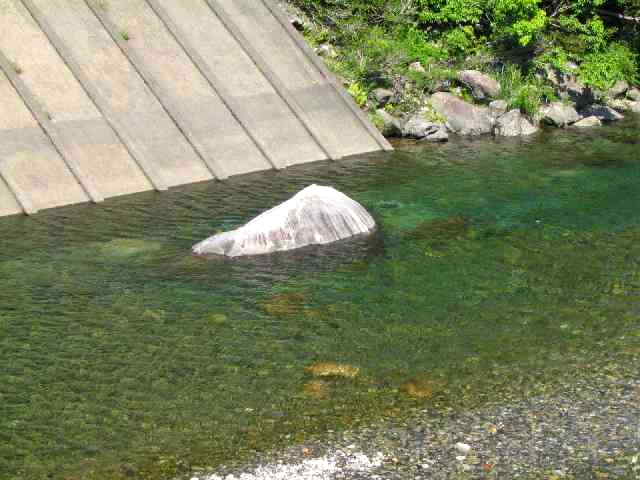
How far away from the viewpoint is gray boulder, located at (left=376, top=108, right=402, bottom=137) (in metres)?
37.0

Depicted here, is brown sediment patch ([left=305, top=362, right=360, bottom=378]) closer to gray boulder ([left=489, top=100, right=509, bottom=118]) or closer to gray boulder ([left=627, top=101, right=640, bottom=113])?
gray boulder ([left=489, top=100, right=509, bottom=118])

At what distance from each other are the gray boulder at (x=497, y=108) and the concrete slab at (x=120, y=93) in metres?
12.8

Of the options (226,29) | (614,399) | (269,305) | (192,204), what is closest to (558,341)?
(614,399)

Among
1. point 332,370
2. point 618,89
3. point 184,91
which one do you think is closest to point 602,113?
point 618,89

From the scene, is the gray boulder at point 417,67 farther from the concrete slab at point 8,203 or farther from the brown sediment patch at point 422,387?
the brown sediment patch at point 422,387

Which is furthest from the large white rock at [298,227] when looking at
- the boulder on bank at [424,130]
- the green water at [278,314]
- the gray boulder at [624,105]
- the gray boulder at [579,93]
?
the gray boulder at [624,105]

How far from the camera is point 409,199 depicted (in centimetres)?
2828

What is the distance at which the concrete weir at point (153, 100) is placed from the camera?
29.3m

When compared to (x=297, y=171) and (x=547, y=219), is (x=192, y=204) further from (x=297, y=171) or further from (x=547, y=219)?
Answer: (x=547, y=219)

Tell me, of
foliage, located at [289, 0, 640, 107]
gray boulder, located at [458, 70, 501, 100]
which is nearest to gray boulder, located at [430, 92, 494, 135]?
foliage, located at [289, 0, 640, 107]

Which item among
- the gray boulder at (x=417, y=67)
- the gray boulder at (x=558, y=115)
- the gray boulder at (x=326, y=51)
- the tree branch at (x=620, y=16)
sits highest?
the tree branch at (x=620, y=16)

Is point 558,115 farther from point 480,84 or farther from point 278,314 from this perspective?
point 278,314

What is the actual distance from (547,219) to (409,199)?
4145mm

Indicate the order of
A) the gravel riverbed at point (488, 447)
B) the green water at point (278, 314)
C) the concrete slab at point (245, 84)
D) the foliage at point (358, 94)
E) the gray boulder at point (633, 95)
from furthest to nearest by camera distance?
the gray boulder at point (633, 95) → the foliage at point (358, 94) → the concrete slab at point (245, 84) → the green water at point (278, 314) → the gravel riverbed at point (488, 447)
